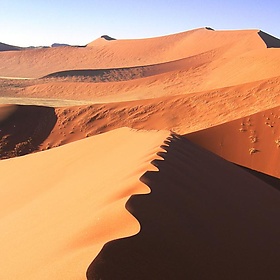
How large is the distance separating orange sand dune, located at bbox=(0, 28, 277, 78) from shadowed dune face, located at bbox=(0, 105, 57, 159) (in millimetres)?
35981

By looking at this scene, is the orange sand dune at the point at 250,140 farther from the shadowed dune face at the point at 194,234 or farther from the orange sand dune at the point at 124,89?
the orange sand dune at the point at 124,89

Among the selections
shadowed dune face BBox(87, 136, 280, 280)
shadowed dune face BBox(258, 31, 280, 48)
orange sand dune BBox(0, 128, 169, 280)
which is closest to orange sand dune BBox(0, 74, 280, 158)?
orange sand dune BBox(0, 128, 169, 280)

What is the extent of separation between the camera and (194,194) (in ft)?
13.7

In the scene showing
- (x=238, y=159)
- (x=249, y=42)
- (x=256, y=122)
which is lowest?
(x=238, y=159)

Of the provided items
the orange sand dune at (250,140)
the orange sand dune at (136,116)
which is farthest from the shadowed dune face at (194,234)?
the orange sand dune at (136,116)

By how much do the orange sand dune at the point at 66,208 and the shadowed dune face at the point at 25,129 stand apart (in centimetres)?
Answer: 919

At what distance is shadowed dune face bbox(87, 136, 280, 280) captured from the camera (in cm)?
238

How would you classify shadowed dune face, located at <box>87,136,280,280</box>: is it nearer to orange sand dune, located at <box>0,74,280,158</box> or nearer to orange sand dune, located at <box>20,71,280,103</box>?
orange sand dune, located at <box>0,74,280,158</box>

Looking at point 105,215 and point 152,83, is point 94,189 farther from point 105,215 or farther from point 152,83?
point 152,83

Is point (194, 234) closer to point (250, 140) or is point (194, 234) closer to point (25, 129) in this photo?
point (250, 140)

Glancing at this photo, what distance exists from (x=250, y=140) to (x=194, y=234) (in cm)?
898

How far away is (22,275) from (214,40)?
59.1 m

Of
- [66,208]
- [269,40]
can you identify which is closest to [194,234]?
[66,208]

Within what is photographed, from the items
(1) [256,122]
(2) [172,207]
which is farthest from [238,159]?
(2) [172,207]
